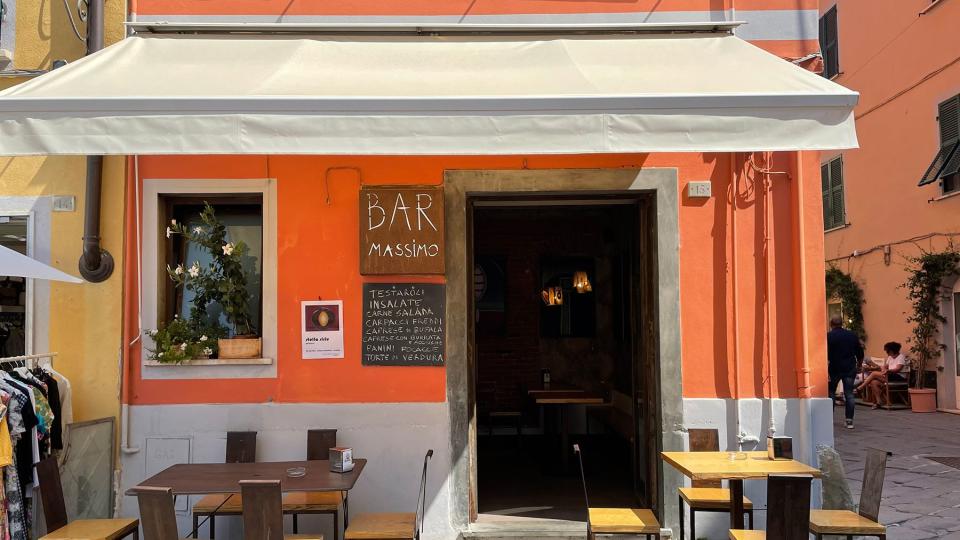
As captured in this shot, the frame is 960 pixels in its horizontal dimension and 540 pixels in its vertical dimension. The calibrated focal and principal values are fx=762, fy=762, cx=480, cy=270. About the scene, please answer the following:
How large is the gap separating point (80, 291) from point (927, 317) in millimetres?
13014

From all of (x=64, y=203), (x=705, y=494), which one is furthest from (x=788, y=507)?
(x=64, y=203)

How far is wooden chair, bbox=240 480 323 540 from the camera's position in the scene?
390cm

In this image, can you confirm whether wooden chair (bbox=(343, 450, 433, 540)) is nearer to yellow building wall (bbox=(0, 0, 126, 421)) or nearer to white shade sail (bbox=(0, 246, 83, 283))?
yellow building wall (bbox=(0, 0, 126, 421))

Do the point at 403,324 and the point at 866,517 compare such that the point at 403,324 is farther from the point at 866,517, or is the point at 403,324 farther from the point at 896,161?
the point at 896,161

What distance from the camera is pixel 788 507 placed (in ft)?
13.1

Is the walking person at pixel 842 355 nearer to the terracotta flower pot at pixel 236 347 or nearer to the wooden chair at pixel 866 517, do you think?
the wooden chair at pixel 866 517

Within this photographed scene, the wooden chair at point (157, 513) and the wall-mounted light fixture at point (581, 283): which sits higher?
the wall-mounted light fixture at point (581, 283)

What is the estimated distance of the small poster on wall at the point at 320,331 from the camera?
557 cm

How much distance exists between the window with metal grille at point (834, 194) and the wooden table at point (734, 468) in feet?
43.0

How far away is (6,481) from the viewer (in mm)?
4730

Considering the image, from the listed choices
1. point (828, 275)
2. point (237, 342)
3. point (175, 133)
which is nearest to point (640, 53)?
point (175, 133)

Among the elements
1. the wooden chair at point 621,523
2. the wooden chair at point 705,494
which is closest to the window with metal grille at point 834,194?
the wooden chair at point 705,494

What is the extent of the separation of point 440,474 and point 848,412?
789 cm

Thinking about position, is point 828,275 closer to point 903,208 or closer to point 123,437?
point 903,208
